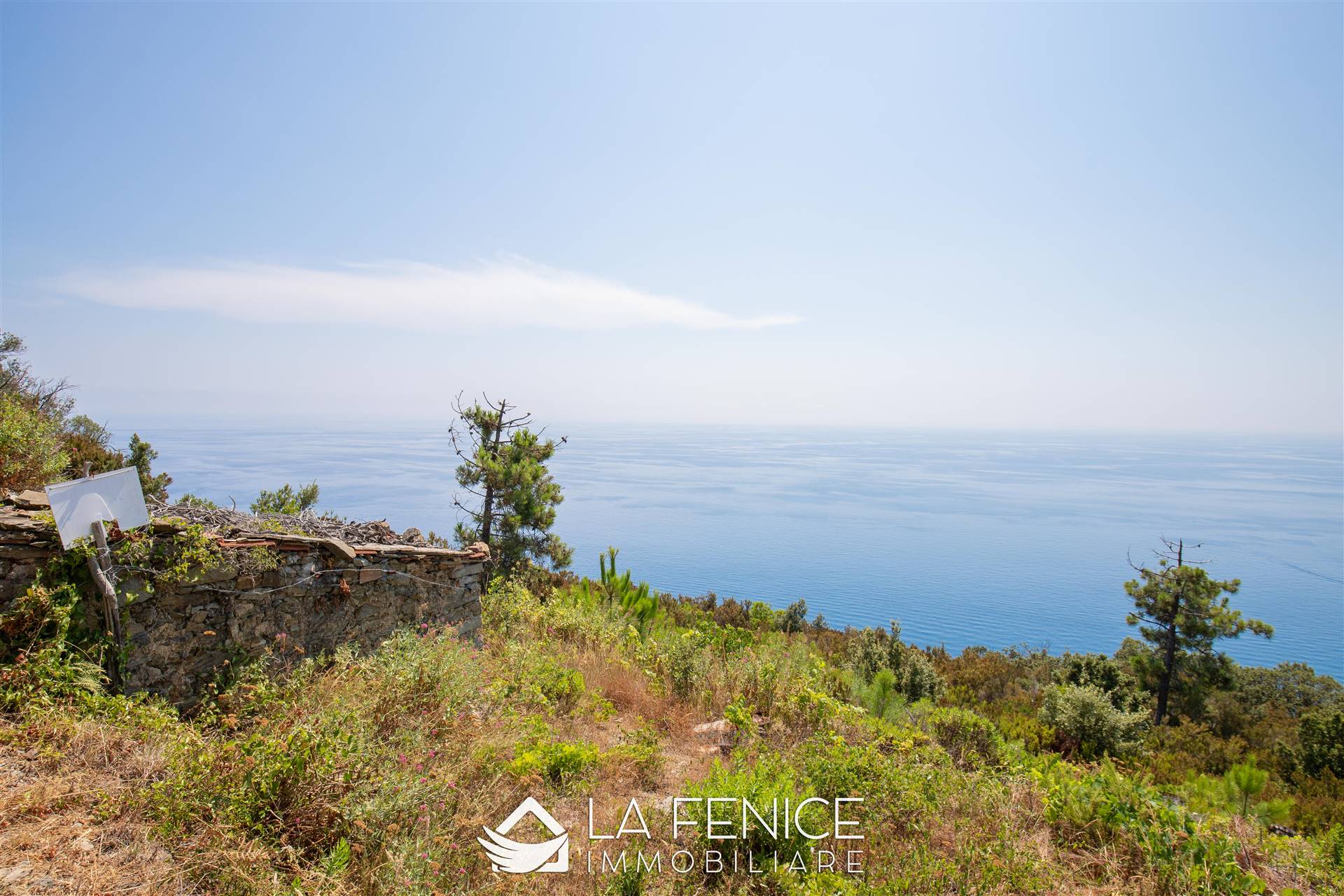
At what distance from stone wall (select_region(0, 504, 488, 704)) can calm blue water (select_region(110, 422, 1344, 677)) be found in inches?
42.2

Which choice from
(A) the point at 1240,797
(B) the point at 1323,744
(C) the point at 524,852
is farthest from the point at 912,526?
(C) the point at 524,852

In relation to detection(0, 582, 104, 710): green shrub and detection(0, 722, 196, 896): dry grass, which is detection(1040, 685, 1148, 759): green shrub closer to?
detection(0, 722, 196, 896): dry grass

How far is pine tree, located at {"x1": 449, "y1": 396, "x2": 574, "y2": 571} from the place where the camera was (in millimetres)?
11219

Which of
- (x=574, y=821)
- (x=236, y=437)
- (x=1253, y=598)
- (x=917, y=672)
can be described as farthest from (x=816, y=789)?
(x=236, y=437)

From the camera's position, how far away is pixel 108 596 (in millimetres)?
3568

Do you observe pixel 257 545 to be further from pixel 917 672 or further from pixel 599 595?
pixel 917 672

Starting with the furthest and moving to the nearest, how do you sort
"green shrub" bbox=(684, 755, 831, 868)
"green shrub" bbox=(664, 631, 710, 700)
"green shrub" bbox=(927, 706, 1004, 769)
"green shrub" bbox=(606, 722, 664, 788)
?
1. "green shrub" bbox=(664, 631, 710, 700)
2. "green shrub" bbox=(927, 706, 1004, 769)
3. "green shrub" bbox=(606, 722, 664, 788)
4. "green shrub" bbox=(684, 755, 831, 868)

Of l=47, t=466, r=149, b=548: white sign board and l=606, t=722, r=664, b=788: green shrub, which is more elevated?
l=47, t=466, r=149, b=548: white sign board

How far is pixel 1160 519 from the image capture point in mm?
52188

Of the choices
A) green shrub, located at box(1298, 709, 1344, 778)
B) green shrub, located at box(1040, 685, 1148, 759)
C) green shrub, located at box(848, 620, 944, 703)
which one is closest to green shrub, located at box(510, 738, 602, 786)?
green shrub, located at box(848, 620, 944, 703)

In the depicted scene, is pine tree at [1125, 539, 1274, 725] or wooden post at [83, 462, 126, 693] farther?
pine tree at [1125, 539, 1274, 725]

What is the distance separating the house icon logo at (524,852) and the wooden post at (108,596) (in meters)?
2.66

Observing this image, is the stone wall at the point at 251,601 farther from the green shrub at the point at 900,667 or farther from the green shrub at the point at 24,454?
the green shrub at the point at 900,667

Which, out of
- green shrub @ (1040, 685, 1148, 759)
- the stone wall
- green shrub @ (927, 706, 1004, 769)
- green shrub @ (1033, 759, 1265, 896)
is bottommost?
green shrub @ (1040, 685, 1148, 759)
